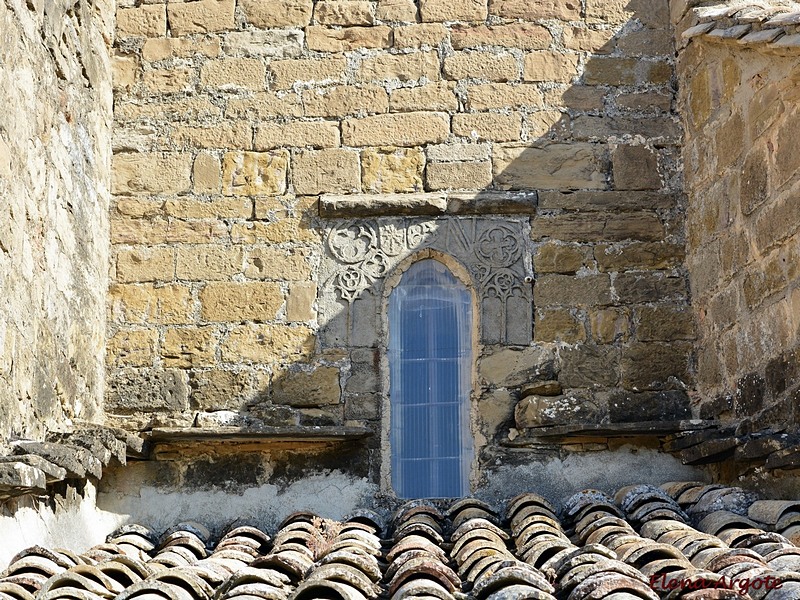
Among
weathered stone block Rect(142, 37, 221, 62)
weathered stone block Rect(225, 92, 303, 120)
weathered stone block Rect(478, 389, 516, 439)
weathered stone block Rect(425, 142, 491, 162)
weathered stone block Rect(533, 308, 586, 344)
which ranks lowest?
weathered stone block Rect(478, 389, 516, 439)

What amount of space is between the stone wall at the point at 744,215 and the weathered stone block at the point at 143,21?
315 cm

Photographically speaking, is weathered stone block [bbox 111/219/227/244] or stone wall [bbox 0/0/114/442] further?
weathered stone block [bbox 111/219/227/244]

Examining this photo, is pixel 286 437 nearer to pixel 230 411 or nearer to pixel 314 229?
pixel 230 411

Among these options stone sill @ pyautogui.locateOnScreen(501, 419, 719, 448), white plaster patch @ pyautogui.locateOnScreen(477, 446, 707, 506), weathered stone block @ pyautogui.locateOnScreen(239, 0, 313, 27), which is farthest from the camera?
weathered stone block @ pyautogui.locateOnScreen(239, 0, 313, 27)

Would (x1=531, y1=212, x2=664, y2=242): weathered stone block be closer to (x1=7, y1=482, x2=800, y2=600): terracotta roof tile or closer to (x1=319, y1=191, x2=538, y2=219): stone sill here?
(x1=319, y1=191, x2=538, y2=219): stone sill

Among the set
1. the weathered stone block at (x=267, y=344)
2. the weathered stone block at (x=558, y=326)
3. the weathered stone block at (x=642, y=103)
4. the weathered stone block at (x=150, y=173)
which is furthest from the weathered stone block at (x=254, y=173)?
the weathered stone block at (x=642, y=103)

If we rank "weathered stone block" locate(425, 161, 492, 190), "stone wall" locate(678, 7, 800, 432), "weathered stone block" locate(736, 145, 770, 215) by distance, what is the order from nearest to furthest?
"stone wall" locate(678, 7, 800, 432) → "weathered stone block" locate(736, 145, 770, 215) → "weathered stone block" locate(425, 161, 492, 190)

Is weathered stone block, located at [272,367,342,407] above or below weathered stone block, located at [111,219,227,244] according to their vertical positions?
below

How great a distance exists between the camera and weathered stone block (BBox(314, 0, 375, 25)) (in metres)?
7.28

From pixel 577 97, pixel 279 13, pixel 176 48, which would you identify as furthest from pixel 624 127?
pixel 176 48

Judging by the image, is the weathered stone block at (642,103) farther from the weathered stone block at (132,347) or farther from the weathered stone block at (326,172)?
the weathered stone block at (132,347)

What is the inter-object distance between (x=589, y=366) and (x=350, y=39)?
243 cm

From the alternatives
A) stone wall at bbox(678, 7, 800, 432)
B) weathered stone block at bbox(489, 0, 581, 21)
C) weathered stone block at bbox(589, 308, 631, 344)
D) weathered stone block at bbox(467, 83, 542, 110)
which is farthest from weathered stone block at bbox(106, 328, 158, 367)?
stone wall at bbox(678, 7, 800, 432)

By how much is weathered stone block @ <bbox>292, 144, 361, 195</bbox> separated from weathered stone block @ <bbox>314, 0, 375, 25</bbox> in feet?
2.75
